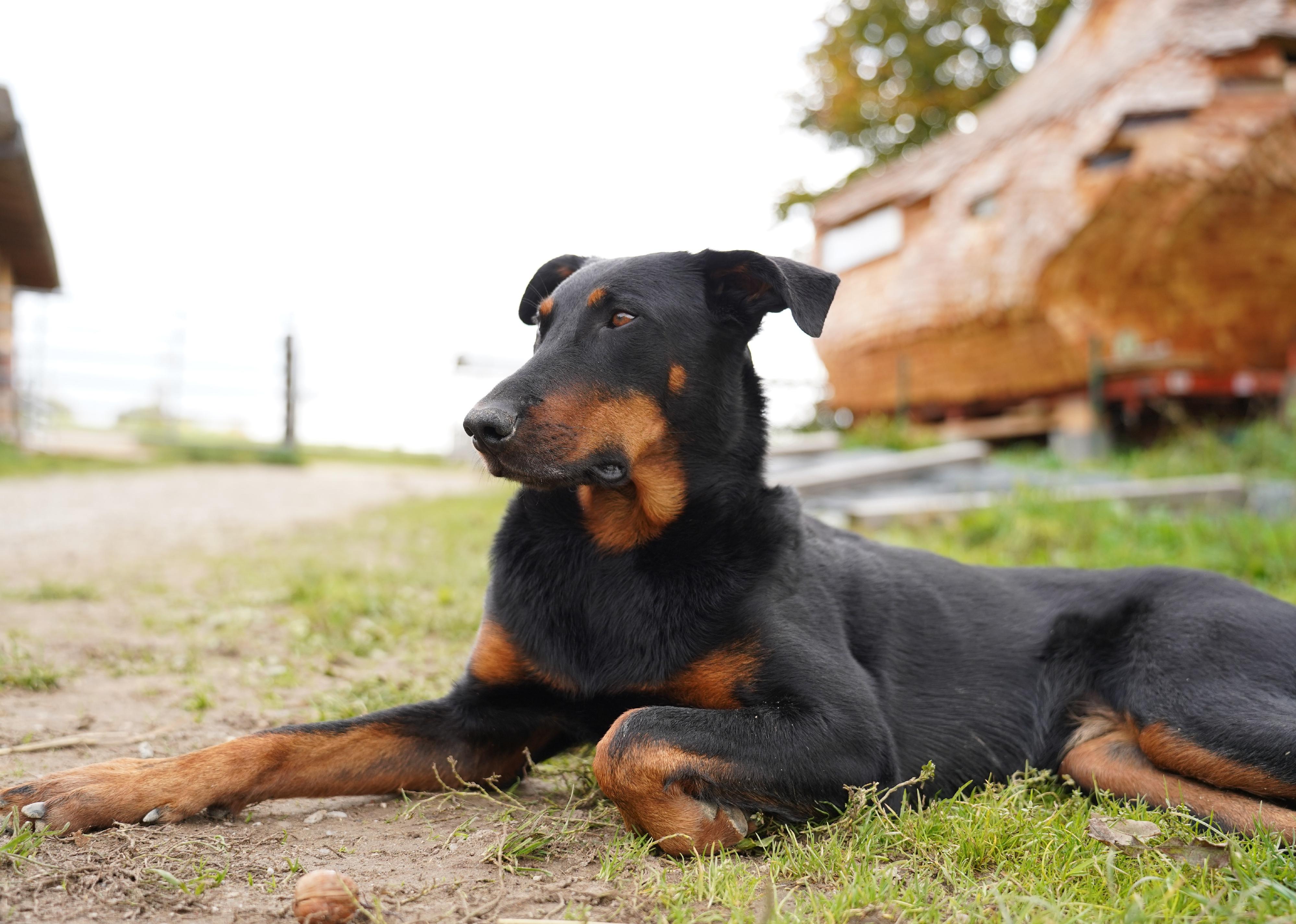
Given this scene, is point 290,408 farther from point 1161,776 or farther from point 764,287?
point 1161,776

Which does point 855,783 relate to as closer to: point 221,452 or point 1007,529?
point 1007,529

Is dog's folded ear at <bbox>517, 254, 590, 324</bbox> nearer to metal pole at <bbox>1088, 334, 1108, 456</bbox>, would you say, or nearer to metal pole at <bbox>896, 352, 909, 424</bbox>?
metal pole at <bbox>1088, 334, 1108, 456</bbox>

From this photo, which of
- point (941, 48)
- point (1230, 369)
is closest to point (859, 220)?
point (1230, 369)

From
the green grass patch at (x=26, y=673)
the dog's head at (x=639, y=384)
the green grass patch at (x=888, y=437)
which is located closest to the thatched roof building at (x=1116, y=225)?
the green grass patch at (x=888, y=437)

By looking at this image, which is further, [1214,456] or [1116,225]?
[1116,225]

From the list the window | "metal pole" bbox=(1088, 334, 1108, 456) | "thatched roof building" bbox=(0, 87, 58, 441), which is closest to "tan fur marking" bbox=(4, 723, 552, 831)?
"metal pole" bbox=(1088, 334, 1108, 456)

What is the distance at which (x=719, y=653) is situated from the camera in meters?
2.46

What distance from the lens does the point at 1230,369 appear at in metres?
11.2

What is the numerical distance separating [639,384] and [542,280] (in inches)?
39.1

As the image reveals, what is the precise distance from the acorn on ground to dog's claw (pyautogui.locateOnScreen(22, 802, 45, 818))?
730mm

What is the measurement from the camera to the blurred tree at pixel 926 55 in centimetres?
1939

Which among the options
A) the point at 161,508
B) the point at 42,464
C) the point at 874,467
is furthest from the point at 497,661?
the point at 42,464

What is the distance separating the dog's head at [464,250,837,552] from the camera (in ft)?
8.16

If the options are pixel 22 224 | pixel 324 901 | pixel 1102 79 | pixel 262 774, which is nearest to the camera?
pixel 324 901
